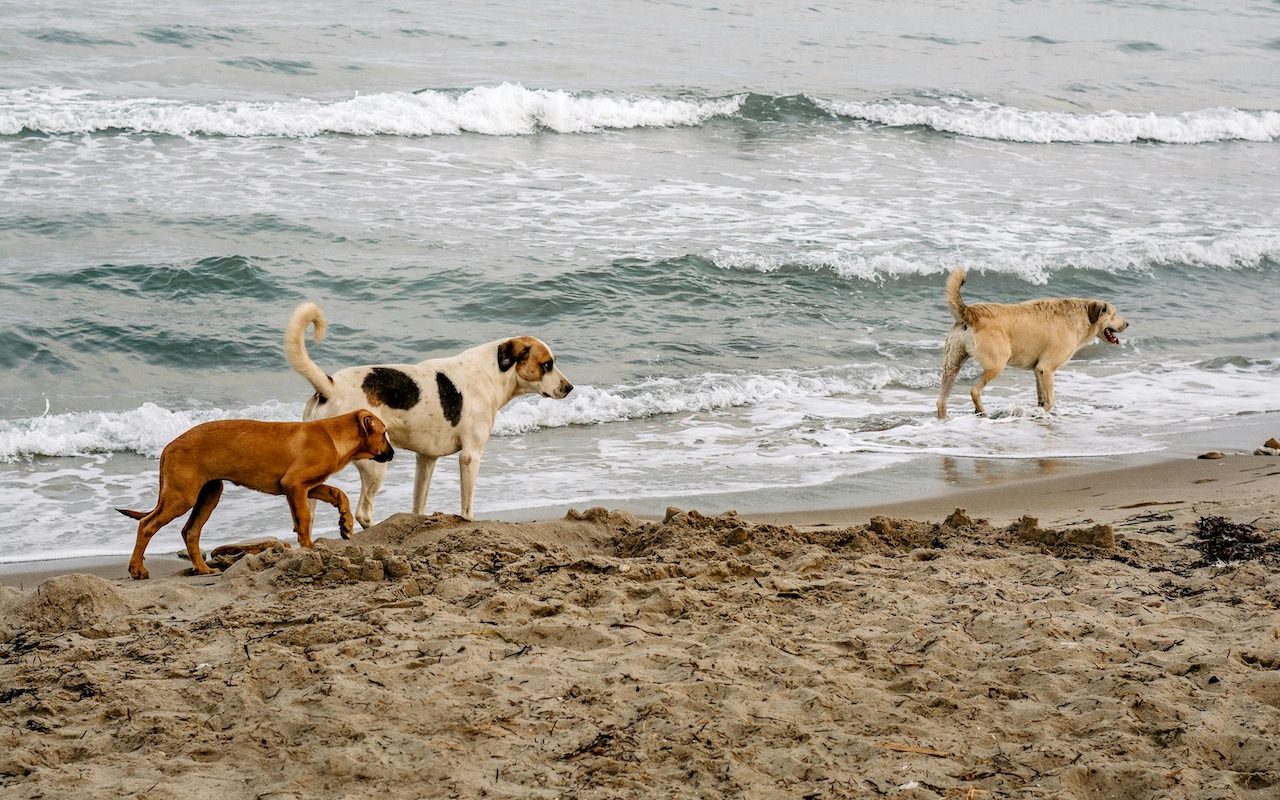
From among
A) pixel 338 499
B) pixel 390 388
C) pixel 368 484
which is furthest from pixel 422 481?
pixel 338 499

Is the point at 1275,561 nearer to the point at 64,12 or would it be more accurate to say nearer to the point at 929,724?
the point at 929,724

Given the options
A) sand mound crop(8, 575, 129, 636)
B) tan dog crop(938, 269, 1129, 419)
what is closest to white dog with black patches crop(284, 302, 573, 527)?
sand mound crop(8, 575, 129, 636)

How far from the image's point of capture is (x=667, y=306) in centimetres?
1432

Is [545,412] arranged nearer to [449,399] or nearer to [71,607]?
[449,399]

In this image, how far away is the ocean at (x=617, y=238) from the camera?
9.75 metres

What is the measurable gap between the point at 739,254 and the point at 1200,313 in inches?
232

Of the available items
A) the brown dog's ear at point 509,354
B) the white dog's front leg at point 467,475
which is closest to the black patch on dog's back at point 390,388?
the white dog's front leg at point 467,475

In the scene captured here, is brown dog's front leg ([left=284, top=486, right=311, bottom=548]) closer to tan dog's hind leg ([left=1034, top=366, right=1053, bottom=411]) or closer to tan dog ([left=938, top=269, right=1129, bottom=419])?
tan dog ([left=938, top=269, right=1129, bottom=419])

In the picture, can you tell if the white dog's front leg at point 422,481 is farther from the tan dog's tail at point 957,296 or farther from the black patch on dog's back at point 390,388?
the tan dog's tail at point 957,296

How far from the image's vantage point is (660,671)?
4477 millimetres

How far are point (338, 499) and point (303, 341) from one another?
34.6 inches

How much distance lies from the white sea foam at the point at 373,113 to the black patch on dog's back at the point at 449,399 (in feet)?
47.7

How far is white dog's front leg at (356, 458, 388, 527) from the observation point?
7.10m

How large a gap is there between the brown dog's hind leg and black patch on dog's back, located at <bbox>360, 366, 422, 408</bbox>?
1049mm
